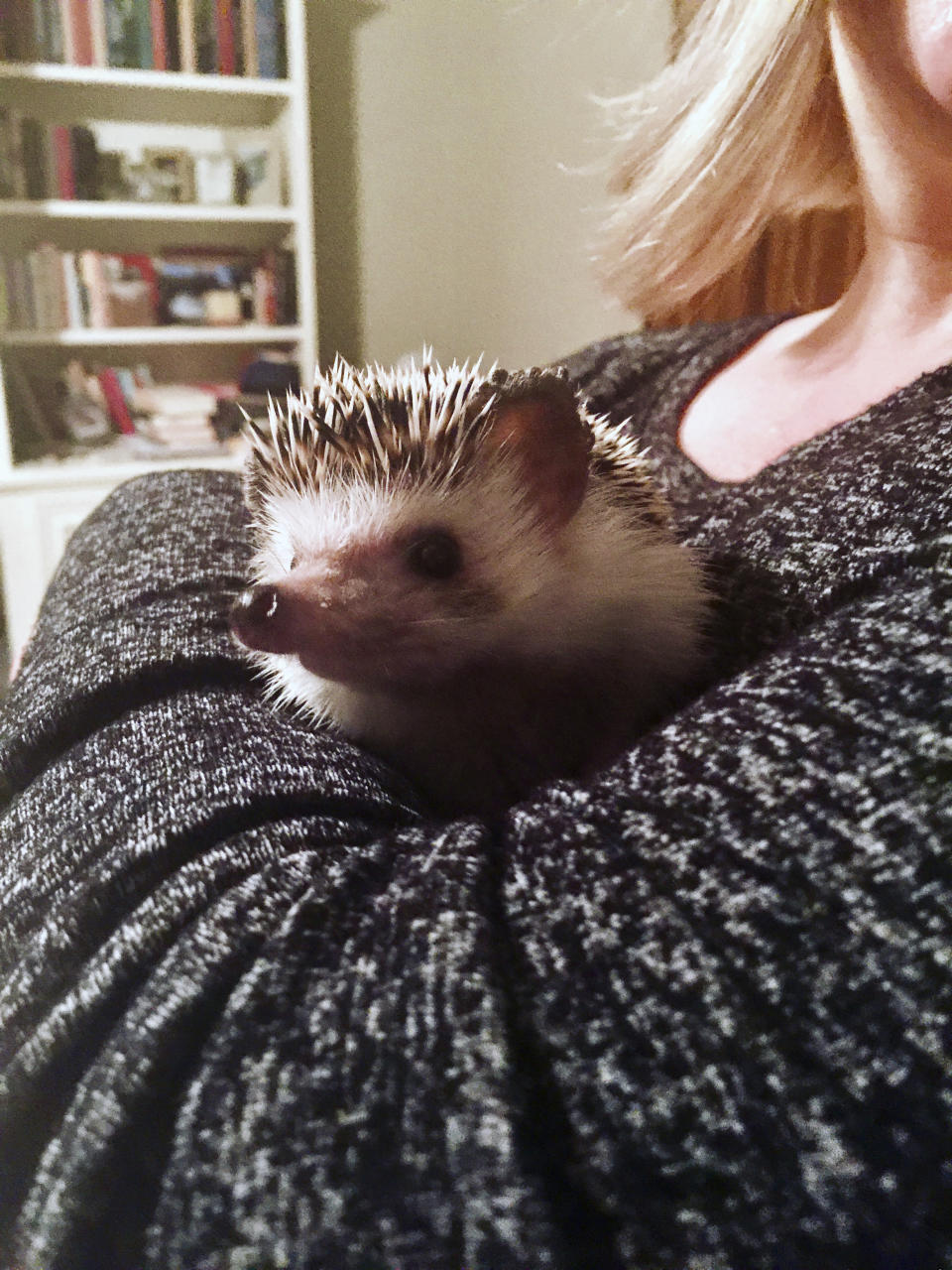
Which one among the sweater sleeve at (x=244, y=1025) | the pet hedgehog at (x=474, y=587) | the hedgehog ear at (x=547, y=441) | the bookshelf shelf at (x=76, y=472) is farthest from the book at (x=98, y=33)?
the sweater sleeve at (x=244, y=1025)

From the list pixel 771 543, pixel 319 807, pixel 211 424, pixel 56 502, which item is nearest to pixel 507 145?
pixel 211 424

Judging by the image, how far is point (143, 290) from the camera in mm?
3201

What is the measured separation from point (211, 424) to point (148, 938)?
3.16 m

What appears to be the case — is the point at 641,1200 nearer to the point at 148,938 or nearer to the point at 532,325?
the point at 148,938

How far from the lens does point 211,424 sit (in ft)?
11.1

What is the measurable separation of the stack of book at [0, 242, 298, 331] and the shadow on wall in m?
0.30

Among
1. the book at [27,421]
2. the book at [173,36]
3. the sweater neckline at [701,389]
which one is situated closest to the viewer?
the sweater neckline at [701,389]

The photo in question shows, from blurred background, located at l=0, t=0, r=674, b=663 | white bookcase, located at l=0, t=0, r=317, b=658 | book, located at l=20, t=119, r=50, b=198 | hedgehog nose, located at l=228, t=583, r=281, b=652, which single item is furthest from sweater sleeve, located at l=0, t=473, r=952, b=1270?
book, located at l=20, t=119, r=50, b=198

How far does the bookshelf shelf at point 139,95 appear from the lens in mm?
2877

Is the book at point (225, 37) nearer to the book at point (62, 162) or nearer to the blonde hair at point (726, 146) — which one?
the book at point (62, 162)

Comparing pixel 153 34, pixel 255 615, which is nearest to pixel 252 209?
pixel 153 34

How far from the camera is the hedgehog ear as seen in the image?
858 millimetres

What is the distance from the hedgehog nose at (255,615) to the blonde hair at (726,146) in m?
0.93

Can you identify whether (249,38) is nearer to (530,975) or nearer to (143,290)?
(143,290)
